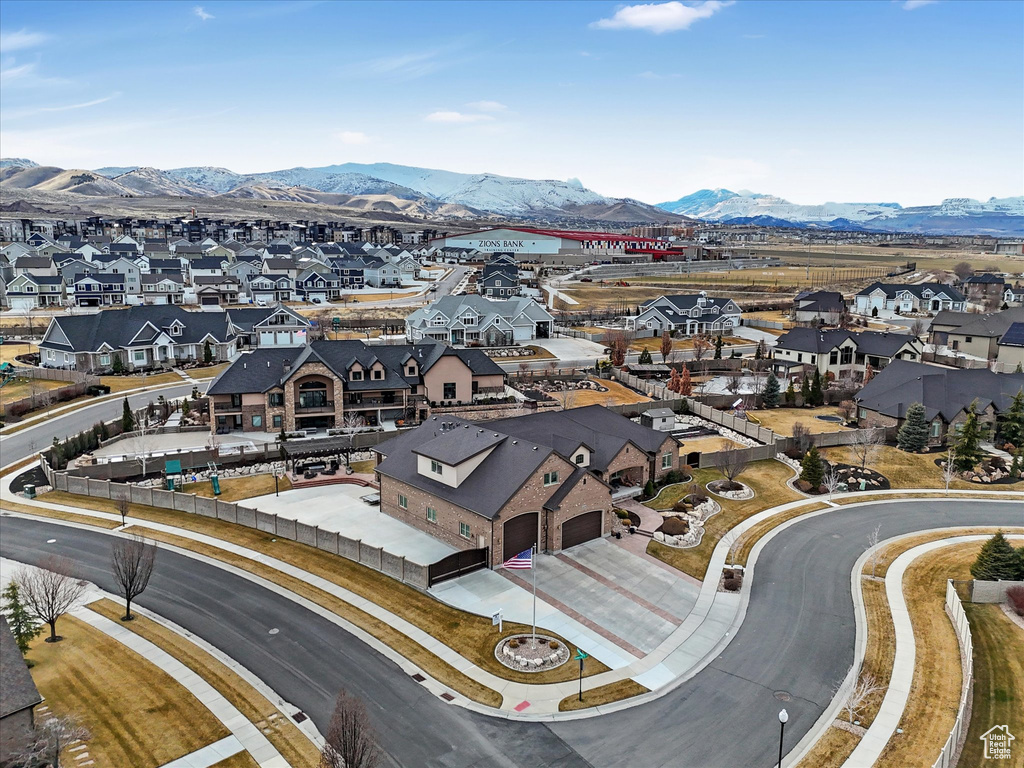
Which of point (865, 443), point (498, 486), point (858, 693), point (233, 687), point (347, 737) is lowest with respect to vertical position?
point (233, 687)

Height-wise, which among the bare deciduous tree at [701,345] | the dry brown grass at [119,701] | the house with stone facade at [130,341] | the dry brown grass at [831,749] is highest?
the house with stone facade at [130,341]

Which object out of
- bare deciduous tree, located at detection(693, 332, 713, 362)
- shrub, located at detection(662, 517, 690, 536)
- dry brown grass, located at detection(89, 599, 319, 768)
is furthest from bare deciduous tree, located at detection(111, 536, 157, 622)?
bare deciduous tree, located at detection(693, 332, 713, 362)

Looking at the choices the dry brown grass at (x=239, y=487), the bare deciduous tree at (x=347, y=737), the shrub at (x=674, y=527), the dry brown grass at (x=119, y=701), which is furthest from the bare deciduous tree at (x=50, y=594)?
the shrub at (x=674, y=527)

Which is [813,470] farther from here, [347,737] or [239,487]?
[239,487]

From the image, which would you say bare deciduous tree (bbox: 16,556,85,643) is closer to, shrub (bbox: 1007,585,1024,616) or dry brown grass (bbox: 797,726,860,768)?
dry brown grass (bbox: 797,726,860,768)

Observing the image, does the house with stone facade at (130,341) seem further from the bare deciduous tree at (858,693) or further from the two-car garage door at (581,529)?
the bare deciduous tree at (858,693)

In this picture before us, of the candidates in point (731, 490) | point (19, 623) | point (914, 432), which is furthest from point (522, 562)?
point (914, 432)

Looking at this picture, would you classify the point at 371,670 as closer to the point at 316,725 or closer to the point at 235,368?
the point at 316,725
